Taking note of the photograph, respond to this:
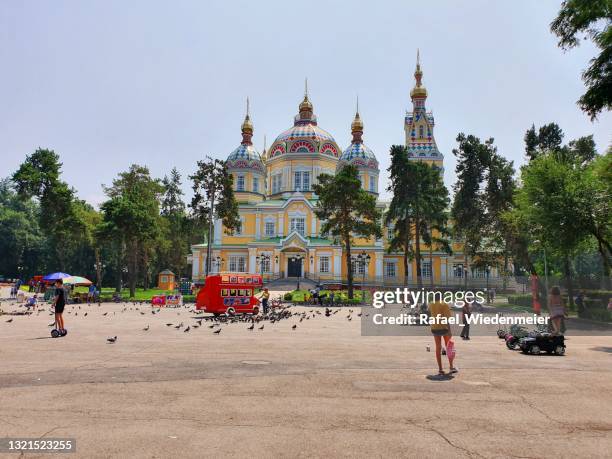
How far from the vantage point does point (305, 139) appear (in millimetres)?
67438

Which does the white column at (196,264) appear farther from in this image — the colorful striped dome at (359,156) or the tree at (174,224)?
the colorful striped dome at (359,156)

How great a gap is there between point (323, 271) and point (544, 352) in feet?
145

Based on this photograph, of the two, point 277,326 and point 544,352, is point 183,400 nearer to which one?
point 544,352

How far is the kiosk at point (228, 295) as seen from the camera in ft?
78.9

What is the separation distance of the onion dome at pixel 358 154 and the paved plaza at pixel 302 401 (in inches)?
2202

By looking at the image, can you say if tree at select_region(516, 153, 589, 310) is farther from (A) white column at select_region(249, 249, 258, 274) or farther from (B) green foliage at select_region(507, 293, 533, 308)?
(A) white column at select_region(249, 249, 258, 274)

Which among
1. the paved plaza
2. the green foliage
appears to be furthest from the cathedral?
the paved plaza

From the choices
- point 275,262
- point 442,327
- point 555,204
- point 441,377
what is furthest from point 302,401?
point 275,262

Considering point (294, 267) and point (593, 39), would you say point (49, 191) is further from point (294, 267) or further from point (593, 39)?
point (593, 39)

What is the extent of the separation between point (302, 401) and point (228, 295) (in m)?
17.8

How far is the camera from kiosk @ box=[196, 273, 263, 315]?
24062 mm

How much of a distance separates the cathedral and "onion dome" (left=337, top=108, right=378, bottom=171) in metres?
0.15

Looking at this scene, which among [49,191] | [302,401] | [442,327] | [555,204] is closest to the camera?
[302,401]

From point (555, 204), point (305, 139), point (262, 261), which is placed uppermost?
point (305, 139)
